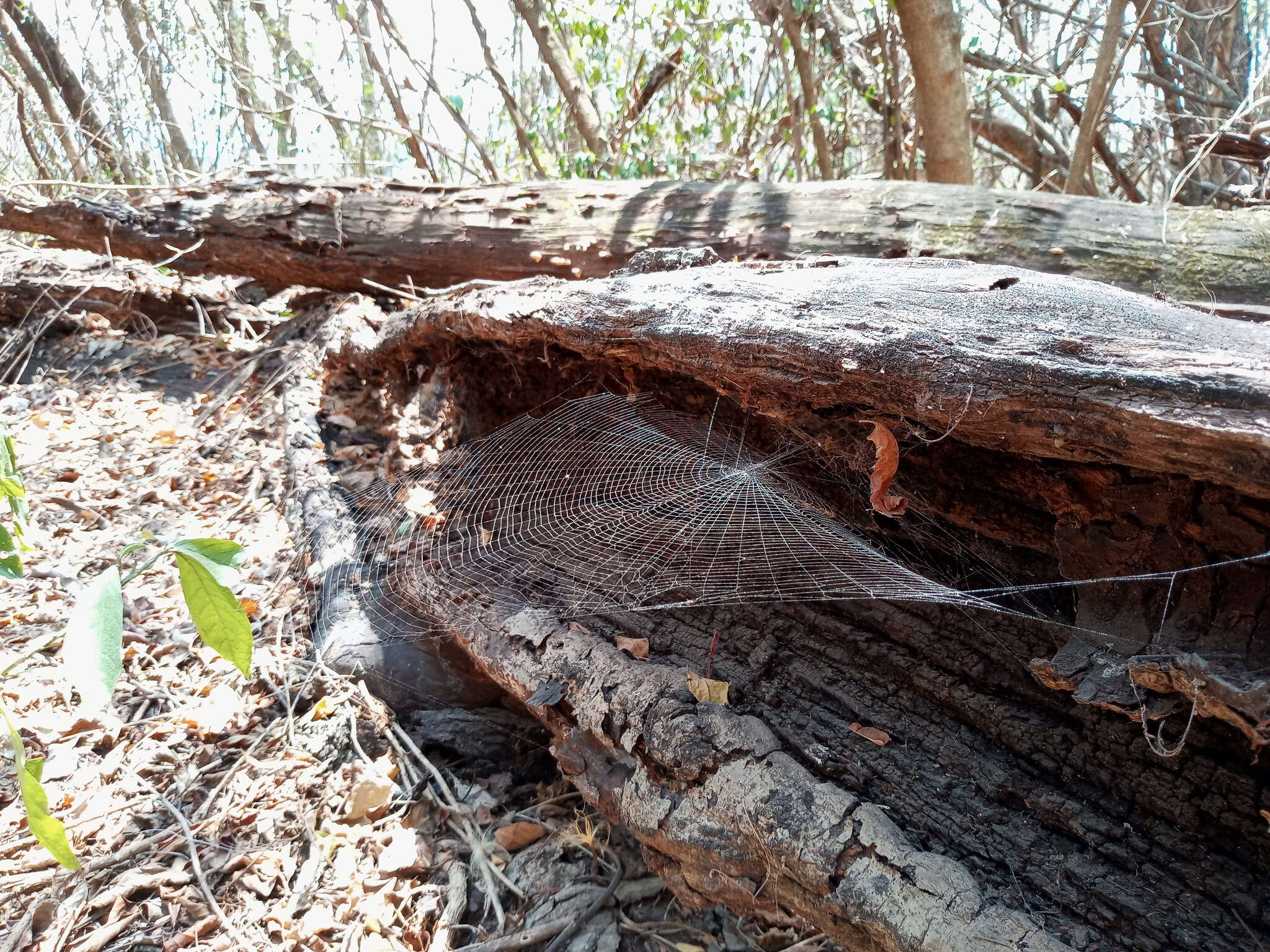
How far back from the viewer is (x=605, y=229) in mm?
3344

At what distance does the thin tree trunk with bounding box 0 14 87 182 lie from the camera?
236 inches

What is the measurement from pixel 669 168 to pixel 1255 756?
473 cm

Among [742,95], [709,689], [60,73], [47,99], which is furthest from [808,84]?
[47,99]

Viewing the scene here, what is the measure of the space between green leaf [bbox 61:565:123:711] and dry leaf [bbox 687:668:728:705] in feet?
3.38

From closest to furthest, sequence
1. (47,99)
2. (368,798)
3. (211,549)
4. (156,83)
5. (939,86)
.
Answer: (211,549), (368,798), (939,86), (47,99), (156,83)

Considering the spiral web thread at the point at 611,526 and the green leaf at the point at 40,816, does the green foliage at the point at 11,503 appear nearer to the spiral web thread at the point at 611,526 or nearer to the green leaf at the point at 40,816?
the green leaf at the point at 40,816

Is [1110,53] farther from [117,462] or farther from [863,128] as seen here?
[117,462]

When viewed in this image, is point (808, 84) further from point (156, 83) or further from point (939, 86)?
point (156, 83)

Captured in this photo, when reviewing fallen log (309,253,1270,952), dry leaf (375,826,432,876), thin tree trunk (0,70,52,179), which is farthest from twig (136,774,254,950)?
thin tree trunk (0,70,52,179)

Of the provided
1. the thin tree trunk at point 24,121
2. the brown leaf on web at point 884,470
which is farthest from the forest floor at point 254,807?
the thin tree trunk at point 24,121

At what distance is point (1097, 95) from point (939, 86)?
960mm

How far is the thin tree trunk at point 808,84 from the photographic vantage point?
464cm

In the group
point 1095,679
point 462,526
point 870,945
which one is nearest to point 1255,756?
point 1095,679

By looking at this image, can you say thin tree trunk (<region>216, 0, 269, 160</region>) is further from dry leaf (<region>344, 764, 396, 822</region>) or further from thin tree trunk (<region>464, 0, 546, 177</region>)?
dry leaf (<region>344, 764, 396, 822</region>)
